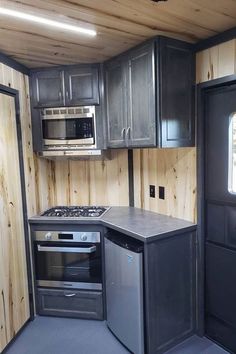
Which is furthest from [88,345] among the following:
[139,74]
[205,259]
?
[139,74]

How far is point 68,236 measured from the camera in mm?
2545

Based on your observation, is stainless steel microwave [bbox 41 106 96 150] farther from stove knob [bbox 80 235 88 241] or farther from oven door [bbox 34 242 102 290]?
oven door [bbox 34 242 102 290]

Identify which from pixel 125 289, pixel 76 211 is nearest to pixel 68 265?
pixel 76 211

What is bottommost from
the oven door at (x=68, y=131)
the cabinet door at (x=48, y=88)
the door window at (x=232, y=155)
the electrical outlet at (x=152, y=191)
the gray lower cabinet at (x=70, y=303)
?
the gray lower cabinet at (x=70, y=303)

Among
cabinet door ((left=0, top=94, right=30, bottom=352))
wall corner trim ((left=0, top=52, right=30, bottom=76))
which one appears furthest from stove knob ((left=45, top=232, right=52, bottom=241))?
wall corner trim ((left=0, top=52, right=30, bottom=76))

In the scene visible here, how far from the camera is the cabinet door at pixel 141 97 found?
199 cm

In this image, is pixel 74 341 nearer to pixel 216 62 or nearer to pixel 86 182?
pixel 86 182

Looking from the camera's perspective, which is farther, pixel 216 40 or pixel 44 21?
pixel 216 40

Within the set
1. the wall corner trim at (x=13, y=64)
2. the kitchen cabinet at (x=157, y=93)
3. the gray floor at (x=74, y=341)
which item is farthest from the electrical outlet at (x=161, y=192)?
the wall corner trim at (x=13, y=64)

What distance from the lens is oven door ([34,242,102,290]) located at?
2516 mm

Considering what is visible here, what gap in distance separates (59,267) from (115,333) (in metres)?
0.77

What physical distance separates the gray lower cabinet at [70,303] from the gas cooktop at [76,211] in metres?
0.71

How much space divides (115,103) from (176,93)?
0.58 meters

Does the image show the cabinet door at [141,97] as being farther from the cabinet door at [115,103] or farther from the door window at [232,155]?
the door window at [232,155]
